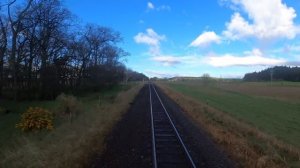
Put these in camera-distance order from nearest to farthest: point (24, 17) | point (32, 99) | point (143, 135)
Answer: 1. point (143, 135)
2. point (24, 17)
3. point (32, 99)

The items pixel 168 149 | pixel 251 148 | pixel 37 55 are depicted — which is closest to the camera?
pixel 168 149

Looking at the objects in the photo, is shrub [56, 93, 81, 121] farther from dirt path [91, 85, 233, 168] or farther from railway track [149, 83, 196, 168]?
railway track [149, 83, 196, 168]

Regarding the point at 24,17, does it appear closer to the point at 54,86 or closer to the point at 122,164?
the point at 54,86

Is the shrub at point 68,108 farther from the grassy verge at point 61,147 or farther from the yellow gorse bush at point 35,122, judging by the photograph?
the grassy verge at point 61,147

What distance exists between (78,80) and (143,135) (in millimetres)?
50078

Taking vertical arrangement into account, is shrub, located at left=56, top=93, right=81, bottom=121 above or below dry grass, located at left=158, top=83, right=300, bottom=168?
above

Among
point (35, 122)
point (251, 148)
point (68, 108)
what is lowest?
point (251, 148)

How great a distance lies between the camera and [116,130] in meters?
20.0

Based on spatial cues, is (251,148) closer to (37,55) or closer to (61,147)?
(61,147)

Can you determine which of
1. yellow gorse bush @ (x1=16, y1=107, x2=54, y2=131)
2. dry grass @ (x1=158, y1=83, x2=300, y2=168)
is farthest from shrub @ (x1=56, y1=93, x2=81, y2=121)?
dry grass @ (x1=158, y1=83, x2=300, y2=168)

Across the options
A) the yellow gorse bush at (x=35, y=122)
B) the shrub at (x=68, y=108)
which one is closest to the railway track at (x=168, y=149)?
the yellow gorse bush at (x=35, y=122)

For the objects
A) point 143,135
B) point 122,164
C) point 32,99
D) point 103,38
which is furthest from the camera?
point 103,38

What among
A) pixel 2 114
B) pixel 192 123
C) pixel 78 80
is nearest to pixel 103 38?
pixel 78 80

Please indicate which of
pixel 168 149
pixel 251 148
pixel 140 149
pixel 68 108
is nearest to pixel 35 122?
pixel 68 108
